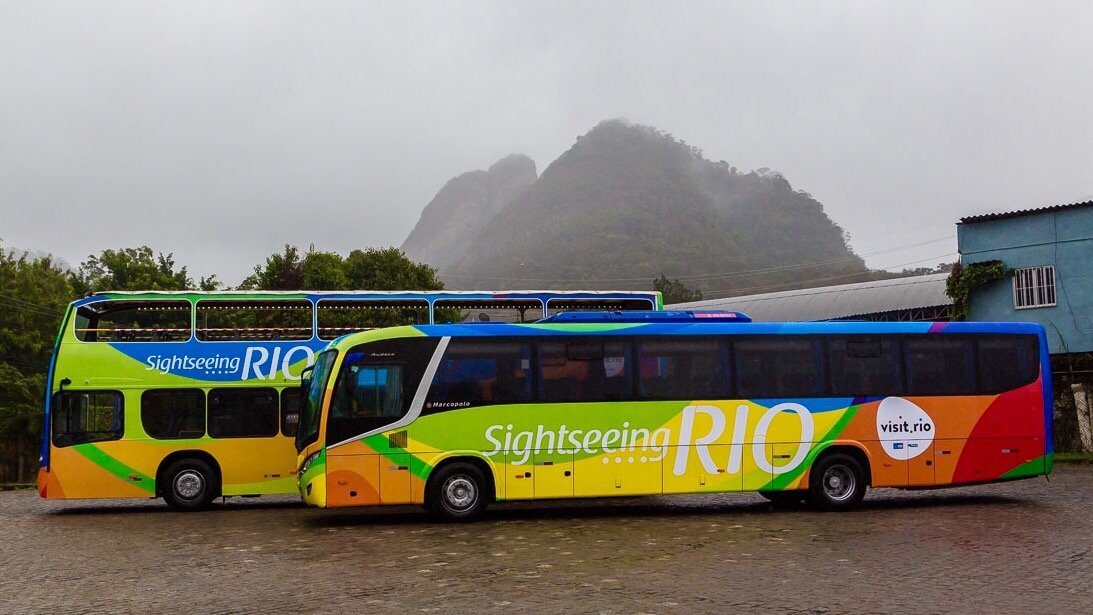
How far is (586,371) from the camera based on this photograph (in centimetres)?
1803

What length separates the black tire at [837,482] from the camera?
1855 centimetres

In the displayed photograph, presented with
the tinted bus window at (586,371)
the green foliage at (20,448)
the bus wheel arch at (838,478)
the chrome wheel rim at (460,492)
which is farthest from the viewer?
the green foliage at (20,448)

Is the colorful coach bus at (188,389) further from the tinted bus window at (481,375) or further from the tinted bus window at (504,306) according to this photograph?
the tinted bus window at (481,375)

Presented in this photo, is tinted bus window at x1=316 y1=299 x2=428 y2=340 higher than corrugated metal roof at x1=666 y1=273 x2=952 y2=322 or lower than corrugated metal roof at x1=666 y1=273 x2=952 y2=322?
lower

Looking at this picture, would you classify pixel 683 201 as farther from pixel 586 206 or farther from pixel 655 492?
pixel 655 492

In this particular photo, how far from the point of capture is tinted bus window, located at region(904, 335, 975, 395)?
62.6 ft

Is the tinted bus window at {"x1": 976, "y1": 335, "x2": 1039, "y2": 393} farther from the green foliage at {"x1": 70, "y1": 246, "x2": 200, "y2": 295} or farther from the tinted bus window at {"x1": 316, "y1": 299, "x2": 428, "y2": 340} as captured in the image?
the green foliage at {"x1": 70, "y1": 246, "x2": 200, "y2": 295}

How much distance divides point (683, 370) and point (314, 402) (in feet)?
19.5

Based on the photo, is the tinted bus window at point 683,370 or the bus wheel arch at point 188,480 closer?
the tinted bus window at point 683,370

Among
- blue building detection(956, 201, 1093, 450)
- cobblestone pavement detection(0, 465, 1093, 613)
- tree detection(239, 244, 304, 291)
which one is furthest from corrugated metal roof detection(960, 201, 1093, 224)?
tree detection(239, 244, 304, 291)

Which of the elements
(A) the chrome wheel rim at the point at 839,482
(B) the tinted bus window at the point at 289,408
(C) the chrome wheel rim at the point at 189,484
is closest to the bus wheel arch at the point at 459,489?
(B) the tinted bus window at the point at 289,408

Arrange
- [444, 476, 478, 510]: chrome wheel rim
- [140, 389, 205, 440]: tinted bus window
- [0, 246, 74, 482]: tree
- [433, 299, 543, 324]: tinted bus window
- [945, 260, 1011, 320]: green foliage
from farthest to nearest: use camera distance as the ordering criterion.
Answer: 1. [0, 246, 74, 482]: tree
2. [945, 260, 1011, 320]: green foliage
3. [433, 299, 543, 324]: tinted bus window
4. [140, 389, 205, 440]: tinted bus window
5. [444, 476, 478, 510]: chrome wheel rim

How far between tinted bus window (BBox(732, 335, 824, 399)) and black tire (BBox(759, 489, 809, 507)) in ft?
6.20

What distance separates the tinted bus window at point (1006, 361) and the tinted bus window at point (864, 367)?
1.57 m
